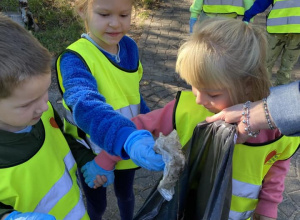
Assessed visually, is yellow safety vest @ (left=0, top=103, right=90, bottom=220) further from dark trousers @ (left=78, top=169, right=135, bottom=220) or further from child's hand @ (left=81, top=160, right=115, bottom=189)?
dark trousers @ (left=78, top=169, right=135, bottom=220)

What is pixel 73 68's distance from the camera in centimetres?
157

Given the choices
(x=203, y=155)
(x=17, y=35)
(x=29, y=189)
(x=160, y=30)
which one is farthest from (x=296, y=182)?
(x=160, y=30)

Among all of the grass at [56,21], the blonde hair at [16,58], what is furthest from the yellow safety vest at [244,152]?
the grass at [56,21]

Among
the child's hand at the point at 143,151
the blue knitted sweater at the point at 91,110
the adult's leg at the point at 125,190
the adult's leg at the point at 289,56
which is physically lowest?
the adult's leg at the point at 125,190

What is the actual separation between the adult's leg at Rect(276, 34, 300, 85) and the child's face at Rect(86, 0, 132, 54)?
2924mm

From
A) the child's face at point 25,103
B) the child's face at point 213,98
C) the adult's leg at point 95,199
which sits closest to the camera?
Answer: the child's face at point 25,103

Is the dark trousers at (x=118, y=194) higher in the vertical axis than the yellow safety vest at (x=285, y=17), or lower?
lower

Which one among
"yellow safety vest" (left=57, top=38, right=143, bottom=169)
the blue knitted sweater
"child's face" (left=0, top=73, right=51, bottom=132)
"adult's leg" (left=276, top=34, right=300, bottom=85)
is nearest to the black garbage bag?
the blue knitted sweater

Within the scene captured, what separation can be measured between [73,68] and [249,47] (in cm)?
82

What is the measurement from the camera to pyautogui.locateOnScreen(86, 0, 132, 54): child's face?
171 cm

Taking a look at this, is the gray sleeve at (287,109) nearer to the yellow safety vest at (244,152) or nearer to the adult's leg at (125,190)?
the yellow safety vest at (244,152)

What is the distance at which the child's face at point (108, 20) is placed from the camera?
5.60 feet

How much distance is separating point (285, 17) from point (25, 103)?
138 inches

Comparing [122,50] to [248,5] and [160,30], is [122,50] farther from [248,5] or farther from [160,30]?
[160,30]
